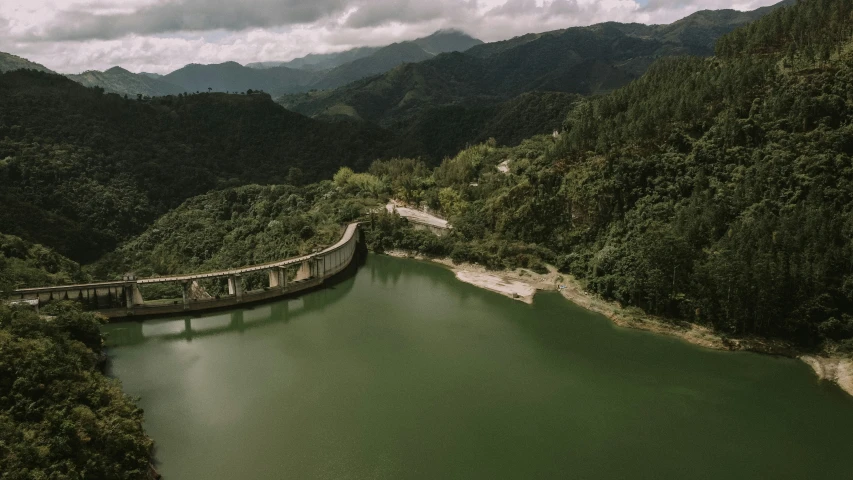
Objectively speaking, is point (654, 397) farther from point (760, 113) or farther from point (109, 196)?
point (109, 196)

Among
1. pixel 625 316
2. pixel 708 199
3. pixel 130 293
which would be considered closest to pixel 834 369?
pixel 625 316

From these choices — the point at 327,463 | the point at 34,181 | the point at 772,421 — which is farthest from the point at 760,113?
the point at 34,181

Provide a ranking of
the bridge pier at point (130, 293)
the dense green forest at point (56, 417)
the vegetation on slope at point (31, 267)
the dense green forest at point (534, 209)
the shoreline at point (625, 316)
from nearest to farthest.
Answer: the dense green forest at point (56, 417)
the dense green forest at point (534, 209)
the shoreline at point (625, 316)
the vegetation on slope at point (31, 267)
the bridge pier at point (130, 293)

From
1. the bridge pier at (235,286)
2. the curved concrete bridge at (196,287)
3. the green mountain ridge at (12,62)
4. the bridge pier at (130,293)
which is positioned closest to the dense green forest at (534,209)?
the curved concrete bridge at (196,287)

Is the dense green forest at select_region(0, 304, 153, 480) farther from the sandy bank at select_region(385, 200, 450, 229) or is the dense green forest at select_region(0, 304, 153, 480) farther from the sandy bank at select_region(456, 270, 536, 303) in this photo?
the sandy bank at select_region(385, 200, 450, 229)

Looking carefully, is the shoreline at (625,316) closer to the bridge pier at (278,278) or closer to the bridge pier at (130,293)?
the bridge pier at (278,278)

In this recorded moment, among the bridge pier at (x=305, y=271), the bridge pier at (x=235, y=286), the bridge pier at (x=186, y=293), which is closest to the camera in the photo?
the bridge pier at (x=186, y=293)
